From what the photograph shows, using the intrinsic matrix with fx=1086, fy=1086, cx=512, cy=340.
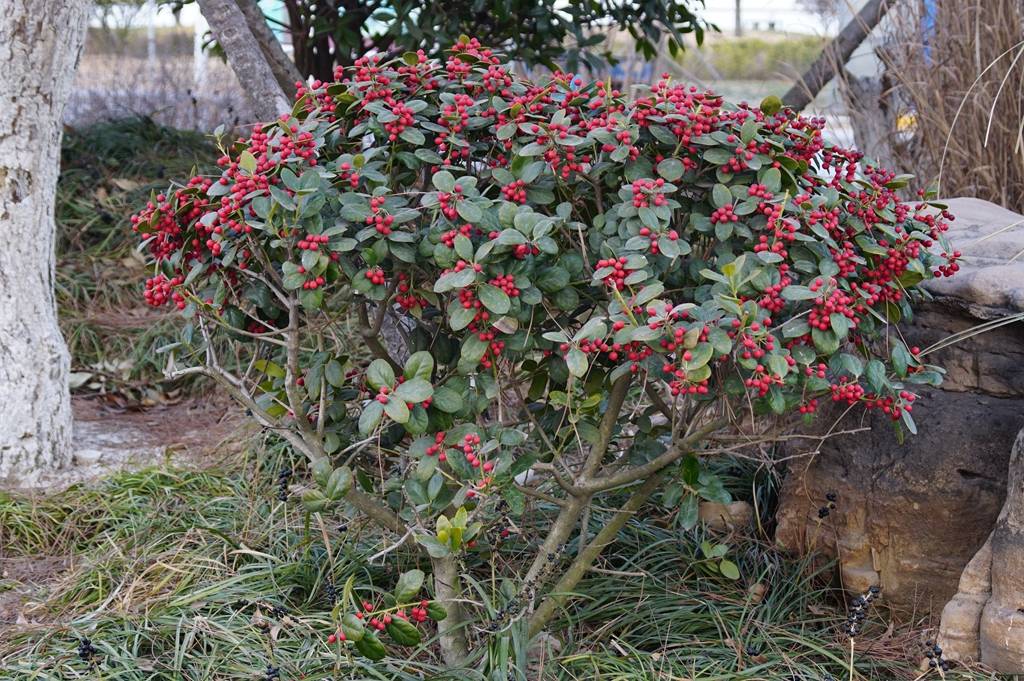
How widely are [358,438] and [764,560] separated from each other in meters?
1.28

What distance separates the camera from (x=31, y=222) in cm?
409

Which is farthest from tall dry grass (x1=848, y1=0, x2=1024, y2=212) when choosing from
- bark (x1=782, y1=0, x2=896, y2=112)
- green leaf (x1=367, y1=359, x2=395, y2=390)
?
green leaf (x1=367, y1=359, x2=395, y2=390)

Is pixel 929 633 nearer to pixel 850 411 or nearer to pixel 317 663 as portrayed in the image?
pixel 850 411

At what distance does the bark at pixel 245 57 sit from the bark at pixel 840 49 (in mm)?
2626

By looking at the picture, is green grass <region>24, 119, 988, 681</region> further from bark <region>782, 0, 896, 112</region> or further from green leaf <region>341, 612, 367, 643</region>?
bark <region>782, 0, 896, 112</region>

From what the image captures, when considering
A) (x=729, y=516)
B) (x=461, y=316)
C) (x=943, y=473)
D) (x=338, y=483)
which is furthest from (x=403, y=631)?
(x=943, y=473)

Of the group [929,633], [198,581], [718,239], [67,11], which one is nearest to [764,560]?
[929,633]

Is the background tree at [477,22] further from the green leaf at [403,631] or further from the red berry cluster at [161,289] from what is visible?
the green leaf at [403,631]

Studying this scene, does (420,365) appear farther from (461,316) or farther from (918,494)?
(918,494)

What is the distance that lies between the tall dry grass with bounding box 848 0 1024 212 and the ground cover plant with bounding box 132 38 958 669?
70.3 inches

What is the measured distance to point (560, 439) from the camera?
9.46 feet

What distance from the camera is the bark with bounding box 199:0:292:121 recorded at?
4.01 meters

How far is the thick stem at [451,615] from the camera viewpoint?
2752mm

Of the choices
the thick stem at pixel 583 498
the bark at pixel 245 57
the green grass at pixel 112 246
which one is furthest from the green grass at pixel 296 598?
the green grass at pixel 112 246
